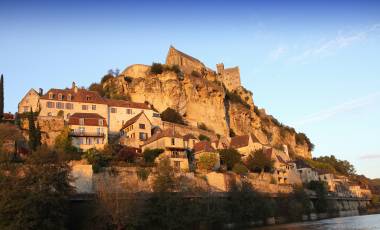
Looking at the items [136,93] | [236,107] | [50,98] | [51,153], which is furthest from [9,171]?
[236,107]

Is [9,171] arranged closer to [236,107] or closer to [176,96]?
[176,96]

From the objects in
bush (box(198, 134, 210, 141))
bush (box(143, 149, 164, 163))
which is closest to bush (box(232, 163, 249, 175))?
bush (box(143, 149, 164, 163))

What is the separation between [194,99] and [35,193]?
5118 centimetres

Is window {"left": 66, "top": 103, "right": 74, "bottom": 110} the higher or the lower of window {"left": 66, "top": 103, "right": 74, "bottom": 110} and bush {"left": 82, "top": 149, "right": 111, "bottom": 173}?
the higher

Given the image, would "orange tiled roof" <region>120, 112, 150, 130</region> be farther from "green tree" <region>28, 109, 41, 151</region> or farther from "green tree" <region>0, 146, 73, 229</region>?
"green tree" <region>0, 146, 73, 229</region>

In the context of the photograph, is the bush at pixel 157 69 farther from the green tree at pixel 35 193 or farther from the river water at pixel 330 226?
the green tree at pixel 35 193

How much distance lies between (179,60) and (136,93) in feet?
Answer: 83.2

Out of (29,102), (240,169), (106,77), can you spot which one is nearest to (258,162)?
(240,169)

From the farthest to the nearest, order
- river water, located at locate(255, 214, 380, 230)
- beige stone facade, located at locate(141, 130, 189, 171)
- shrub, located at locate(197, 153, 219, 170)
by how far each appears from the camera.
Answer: shrub, located at locate(197, 153, 219, 170), beige stone facade, located at locate(141, 130, 189, 171), river water, located at locate(255, 214, 380, 230)

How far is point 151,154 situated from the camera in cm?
4931

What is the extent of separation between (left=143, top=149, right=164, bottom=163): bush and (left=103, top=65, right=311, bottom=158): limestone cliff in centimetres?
2337

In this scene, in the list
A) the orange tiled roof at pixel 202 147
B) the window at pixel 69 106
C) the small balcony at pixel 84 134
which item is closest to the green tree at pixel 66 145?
the small balcony at pixel 84 134

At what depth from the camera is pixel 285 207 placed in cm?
5506

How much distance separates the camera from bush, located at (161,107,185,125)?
67.8 meters
